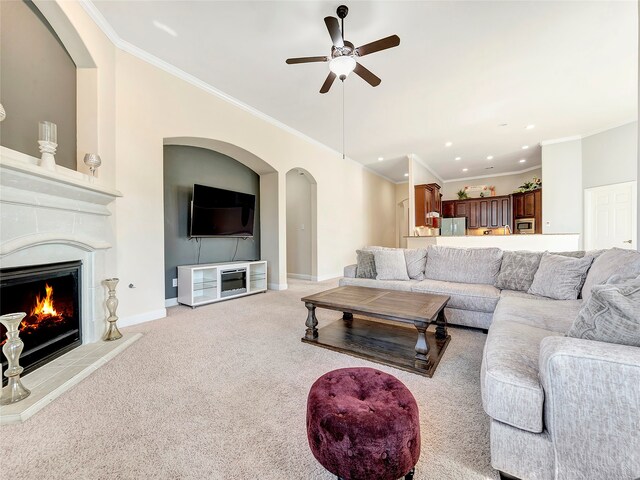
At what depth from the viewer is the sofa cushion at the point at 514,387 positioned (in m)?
1.00

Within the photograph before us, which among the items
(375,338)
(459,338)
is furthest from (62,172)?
(459,338)

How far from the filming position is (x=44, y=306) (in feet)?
6.70

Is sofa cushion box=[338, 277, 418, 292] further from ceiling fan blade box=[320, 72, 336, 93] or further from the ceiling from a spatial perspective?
the ceiling

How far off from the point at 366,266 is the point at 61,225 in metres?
3.11

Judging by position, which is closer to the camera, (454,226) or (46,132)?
(46,132)

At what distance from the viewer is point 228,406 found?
1551 mm

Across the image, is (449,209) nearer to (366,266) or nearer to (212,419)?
(366,266)

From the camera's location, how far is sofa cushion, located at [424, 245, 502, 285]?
3.18m

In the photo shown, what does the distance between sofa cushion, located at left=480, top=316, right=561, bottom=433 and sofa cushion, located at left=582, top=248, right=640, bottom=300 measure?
0.73 m

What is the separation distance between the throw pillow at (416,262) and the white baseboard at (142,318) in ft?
10.4

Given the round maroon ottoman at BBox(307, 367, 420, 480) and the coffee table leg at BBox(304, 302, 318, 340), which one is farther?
the coffee table leg at BBox(304, 302, 318, 340)

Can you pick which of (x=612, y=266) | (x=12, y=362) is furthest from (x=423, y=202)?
(x=12, y=362)

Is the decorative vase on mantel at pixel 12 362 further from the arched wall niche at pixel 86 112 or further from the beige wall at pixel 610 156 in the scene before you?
the beige wall at pixel 610 156

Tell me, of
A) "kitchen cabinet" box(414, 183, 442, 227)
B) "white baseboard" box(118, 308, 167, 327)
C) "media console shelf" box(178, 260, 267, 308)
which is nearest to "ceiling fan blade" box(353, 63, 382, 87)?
"media console shelf" box(178, 260, 267, 308)
